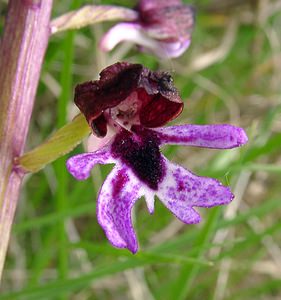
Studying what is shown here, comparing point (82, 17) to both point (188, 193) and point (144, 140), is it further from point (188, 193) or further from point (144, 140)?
Answer: point (188, 193)

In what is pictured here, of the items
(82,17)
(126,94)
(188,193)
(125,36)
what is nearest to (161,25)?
(125,36)

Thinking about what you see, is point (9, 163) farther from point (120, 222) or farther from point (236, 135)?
point (236, 135)

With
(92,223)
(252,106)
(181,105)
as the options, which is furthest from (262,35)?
(181,105)

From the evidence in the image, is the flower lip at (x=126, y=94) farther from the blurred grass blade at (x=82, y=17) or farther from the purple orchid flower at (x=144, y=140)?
the blurred grass blade at (x=82, y=17)

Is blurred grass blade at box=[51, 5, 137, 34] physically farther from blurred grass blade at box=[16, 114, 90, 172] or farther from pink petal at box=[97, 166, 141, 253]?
pink petal at box=[97, 166, 141, 253]

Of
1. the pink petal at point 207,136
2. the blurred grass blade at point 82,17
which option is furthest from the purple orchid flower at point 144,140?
the blurred grass blade at point 82,17

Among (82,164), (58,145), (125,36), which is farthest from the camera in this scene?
(125,36)

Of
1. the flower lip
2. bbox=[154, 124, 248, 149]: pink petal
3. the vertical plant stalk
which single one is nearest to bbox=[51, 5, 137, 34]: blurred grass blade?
the vertical plant stalk
